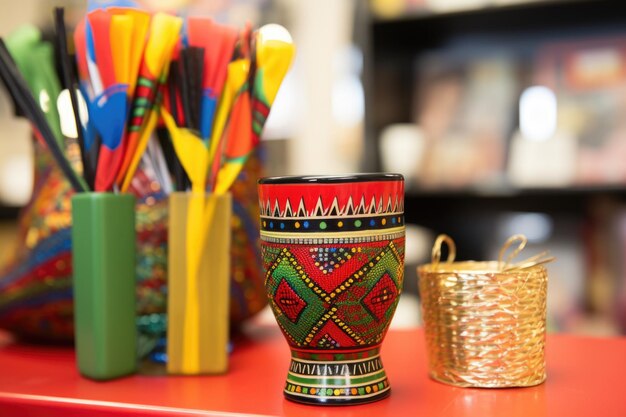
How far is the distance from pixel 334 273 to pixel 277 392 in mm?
123

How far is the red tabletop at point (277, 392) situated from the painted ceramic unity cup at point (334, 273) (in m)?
0.02

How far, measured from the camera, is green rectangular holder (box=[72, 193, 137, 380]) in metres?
0.65

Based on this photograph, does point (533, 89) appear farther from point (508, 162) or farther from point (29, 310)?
point (29, 310)

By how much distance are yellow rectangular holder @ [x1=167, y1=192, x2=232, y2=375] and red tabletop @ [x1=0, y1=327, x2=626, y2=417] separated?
0.03 metres

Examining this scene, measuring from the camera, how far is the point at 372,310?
0.54 meters

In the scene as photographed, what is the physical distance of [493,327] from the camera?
59 centimetres

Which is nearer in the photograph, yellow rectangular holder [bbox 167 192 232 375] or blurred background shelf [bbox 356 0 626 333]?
yellow rectangular holder [bbox 167 192 232 375]

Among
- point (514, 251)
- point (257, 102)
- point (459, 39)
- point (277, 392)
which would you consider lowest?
point (277, 392)

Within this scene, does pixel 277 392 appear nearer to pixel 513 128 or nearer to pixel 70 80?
pixel 70 80

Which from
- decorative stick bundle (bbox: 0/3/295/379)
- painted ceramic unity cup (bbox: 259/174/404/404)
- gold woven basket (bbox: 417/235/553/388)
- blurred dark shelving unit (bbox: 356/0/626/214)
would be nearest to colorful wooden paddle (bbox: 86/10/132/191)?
decorative stick bundle (bbox: 0/3/295/379)

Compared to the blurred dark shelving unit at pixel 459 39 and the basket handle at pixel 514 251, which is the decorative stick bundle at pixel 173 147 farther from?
the blurred dark shelving unit at pixel 459 39

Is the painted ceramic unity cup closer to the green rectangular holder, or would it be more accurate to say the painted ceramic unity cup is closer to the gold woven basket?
the gold woven basket

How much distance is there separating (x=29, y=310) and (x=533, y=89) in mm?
1525

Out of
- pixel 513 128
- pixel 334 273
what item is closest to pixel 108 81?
pixel 334 273
